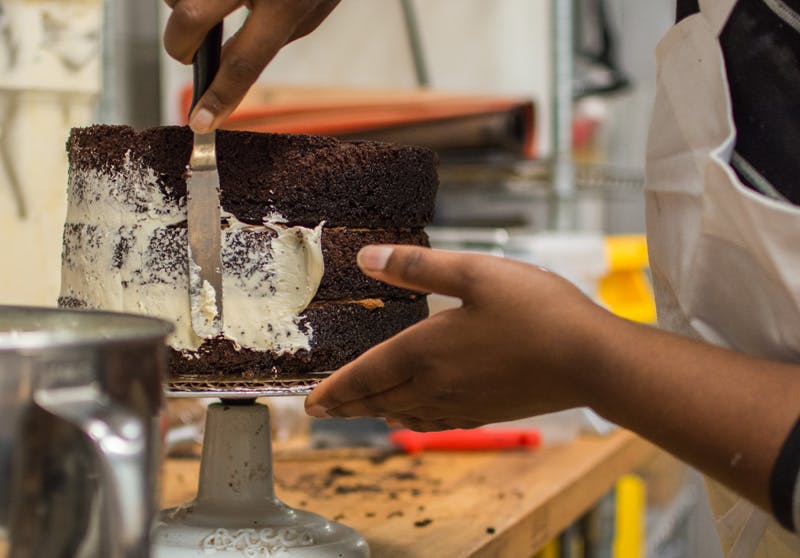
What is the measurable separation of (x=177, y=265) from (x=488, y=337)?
260mm

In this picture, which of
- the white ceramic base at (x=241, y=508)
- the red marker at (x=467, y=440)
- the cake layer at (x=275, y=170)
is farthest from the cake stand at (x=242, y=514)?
the red marker at (x=467, y=440)

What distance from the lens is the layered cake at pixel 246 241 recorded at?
731mm

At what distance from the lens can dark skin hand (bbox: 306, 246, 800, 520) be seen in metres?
0.56

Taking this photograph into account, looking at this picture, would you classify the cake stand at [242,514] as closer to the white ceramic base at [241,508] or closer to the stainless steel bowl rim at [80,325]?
the white ceramic base at [241,508]

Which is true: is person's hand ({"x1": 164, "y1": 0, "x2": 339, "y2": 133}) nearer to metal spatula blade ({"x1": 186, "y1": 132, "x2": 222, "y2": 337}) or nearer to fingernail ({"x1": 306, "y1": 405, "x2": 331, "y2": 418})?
metal spatula blade ({"x1": 186, "y1": 132, "x2": 222, "y2": 337})

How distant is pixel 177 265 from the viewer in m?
0.73

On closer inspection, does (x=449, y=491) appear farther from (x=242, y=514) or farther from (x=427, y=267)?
(x=427, y=267)

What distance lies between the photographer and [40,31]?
1.08 metres

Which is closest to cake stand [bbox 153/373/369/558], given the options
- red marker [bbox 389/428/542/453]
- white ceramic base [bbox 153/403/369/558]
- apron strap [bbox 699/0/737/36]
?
white ceramic base [bbox 153/403/369/558]

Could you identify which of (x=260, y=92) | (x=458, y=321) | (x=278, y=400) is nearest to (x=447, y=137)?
(x=260, y=92)

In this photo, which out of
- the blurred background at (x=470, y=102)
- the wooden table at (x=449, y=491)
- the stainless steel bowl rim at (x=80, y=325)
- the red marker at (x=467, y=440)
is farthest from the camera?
the blurred background at (x=470, y=102)

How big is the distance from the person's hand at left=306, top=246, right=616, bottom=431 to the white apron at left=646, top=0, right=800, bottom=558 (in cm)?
14

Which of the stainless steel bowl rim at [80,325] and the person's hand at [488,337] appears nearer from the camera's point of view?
the stainless steel bowl rim at [80,325]

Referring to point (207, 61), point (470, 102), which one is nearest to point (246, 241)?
point (207, 61)
